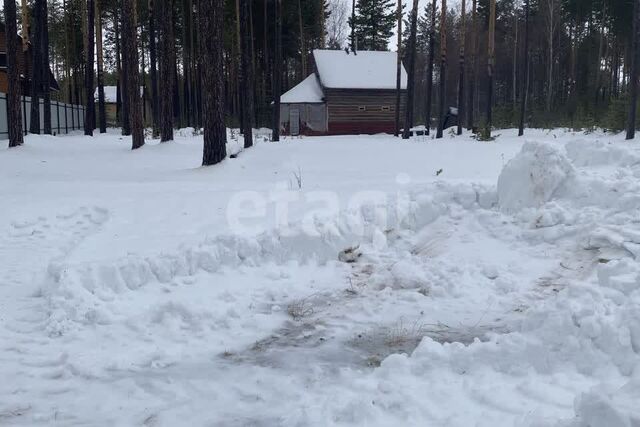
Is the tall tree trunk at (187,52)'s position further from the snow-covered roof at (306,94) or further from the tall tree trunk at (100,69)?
the snow-covered roof at (306,94)

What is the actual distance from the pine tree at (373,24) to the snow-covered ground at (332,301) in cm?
3804

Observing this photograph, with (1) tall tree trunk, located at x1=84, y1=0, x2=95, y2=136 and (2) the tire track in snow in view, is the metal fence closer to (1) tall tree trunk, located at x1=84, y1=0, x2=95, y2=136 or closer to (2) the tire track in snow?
(1) tall tree trunk, located at x1=84, y1=0, x2=95, y2=136

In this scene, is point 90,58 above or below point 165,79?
above

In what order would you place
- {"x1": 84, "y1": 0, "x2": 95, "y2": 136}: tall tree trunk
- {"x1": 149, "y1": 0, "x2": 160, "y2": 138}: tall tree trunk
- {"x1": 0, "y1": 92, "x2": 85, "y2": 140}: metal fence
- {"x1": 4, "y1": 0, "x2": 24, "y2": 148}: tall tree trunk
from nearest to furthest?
{"x1": 4, "y1": 0, "x2": 24, "y2": 148}: tall tree trunk → {"x1": 149, "y1": 0, "x2": 160, "y2": 138}: tall tree trunk → {"x1": 84, "y1": 0, "x2": 95, "y2": 136}: tall tree trunk → {"x1": 0, "y1": 92, "x2": 85, "y2": 140}: metal fence

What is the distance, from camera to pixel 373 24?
152ft

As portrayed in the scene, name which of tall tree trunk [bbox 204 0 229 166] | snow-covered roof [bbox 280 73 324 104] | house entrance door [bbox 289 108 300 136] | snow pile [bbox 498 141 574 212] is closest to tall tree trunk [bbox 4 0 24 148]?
tall tree trunk [bbox 204 0 229 166]

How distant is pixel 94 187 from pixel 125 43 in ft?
34.0

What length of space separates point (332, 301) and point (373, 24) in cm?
4406

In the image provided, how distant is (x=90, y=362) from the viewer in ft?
13.3

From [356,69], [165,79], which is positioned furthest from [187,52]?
[165,79]

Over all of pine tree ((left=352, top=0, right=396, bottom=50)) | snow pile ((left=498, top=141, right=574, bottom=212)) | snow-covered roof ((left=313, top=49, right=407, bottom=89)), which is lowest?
snow pile ((left=498, top=141, right=574, bottom=212))

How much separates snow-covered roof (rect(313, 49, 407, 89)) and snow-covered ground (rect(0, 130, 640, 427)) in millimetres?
26147

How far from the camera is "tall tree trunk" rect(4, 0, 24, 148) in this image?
17281 mm

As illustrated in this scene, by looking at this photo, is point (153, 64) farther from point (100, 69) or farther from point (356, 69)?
point (356, 69)
